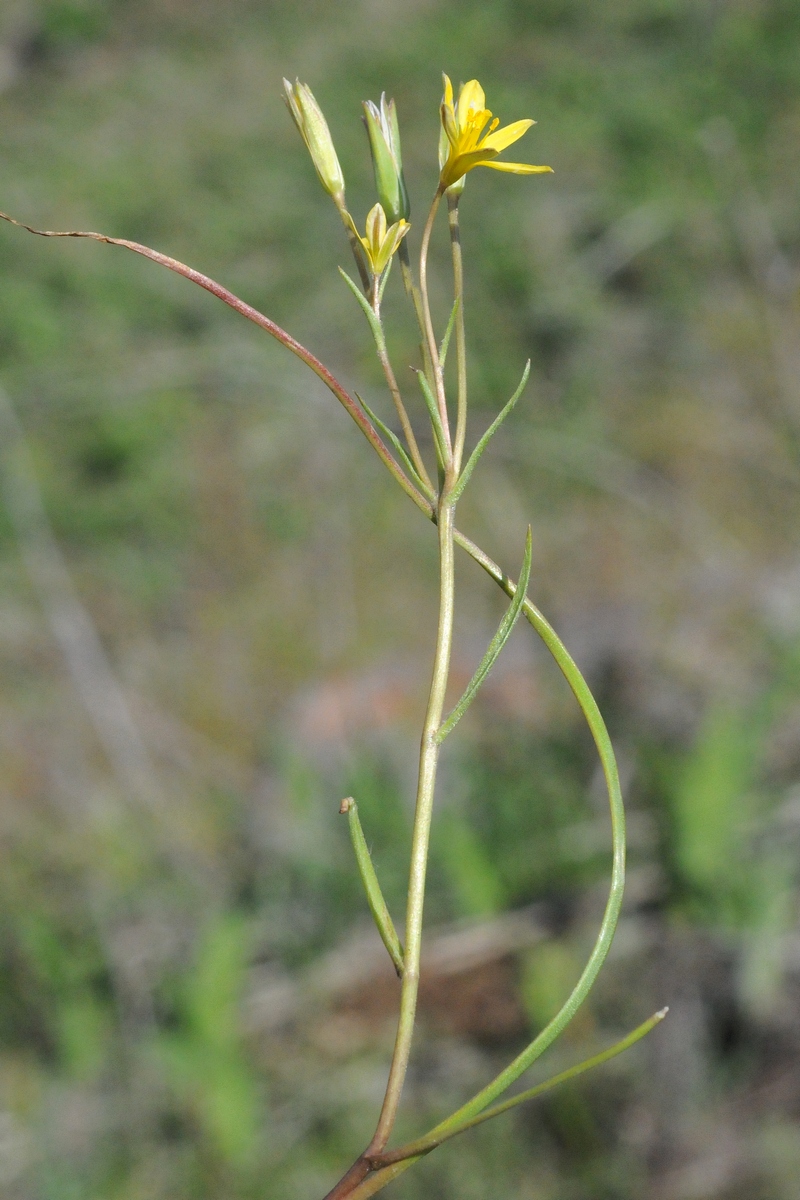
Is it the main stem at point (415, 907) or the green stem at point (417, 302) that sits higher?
the green stem at point (417, 302)

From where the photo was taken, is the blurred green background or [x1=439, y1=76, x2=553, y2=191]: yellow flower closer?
[x1=439, y1=76, x2=553, y2=191]: yellow flower

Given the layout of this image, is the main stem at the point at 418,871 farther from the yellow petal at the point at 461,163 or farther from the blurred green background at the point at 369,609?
the blurred green background at the point at 369,609

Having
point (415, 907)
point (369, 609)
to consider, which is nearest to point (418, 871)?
point (415, 907)

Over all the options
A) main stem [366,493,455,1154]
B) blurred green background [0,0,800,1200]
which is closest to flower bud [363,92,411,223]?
main stem [366,493,455,1154]

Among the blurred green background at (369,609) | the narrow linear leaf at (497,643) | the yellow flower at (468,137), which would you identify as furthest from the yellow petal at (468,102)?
the blurred green background at (369,609)

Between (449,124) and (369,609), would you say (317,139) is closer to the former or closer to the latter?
(449,124)

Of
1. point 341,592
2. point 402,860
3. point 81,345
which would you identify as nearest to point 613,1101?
point 402,860

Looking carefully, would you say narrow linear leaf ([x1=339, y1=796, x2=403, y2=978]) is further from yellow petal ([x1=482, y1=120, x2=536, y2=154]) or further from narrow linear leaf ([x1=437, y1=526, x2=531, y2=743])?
yellow petal ([x1=482, y1=120, x2=536, y2=154])
